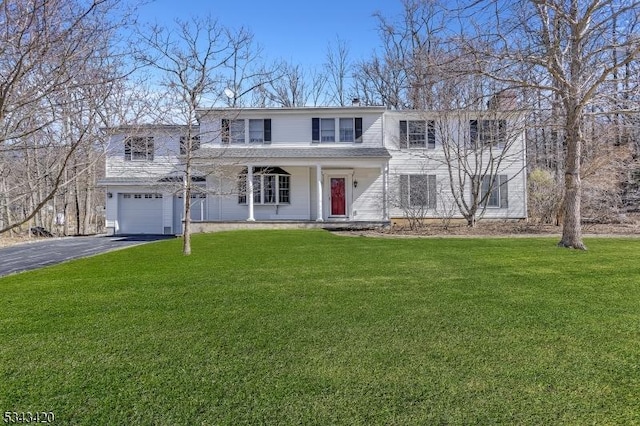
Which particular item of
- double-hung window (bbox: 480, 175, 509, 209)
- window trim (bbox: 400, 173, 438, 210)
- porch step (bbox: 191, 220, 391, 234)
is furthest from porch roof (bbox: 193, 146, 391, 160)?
double-hung window (bbox: 480, 175, 509, 209)

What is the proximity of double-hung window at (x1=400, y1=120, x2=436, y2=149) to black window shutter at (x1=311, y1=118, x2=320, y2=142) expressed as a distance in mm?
4065

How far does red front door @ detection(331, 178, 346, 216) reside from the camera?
19.4 m

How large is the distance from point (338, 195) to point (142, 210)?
997 centimetres

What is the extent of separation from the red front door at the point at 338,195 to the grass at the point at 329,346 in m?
11.8

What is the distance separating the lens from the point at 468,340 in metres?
3.84

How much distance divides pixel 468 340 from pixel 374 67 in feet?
99.1

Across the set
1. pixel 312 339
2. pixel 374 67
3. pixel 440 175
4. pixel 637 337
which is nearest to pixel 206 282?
pixel 312 339

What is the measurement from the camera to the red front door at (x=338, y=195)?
1936 centimetres

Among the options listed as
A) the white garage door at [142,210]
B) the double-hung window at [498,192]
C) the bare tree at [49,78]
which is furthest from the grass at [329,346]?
the white garage door at [142,210]

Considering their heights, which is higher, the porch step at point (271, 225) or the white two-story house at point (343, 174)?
the white two-story house at point (343, 174)

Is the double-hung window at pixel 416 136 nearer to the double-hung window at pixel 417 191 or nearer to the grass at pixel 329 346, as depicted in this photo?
the double-hung window at pixel 417 191

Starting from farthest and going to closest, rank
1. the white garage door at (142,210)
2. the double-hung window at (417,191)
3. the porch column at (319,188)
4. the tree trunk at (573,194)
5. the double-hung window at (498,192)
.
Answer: the white garage door at (142,210), the double-hung window at (498,192), the double-hung window at (417,191), the porch column at (319,188), the tree trunk at (573,194)

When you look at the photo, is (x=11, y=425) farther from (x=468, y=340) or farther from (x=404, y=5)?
(x=404, y=5)

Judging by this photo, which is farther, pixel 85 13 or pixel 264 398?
pixel 85 13
